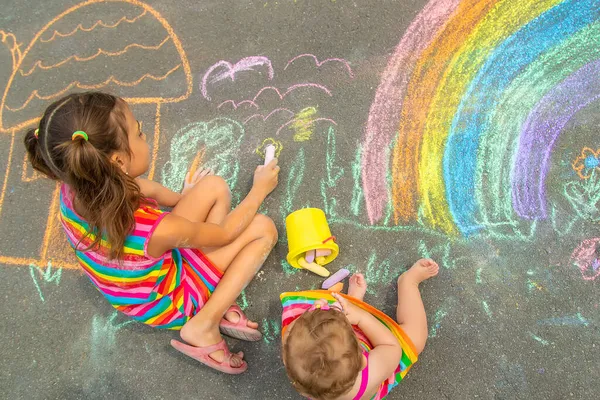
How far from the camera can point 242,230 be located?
8.02 feet

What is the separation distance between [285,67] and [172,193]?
1.12 metres

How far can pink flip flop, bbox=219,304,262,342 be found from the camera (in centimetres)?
240

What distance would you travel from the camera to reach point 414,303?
2.33 metres

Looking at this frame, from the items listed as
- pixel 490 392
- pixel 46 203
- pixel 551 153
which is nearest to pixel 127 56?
pixel 46 203

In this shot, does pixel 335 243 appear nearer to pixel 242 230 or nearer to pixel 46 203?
pixel 242 230

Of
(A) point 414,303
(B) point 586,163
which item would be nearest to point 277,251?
(A) point 414,303

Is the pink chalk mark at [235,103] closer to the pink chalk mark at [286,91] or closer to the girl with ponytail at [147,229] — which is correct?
the pink chalk mark at [286,91]

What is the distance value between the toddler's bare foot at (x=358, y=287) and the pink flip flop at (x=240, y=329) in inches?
21.9

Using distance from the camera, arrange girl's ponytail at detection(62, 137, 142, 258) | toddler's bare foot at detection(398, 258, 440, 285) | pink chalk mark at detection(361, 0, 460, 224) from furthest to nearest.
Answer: pink chalk mark at detection(361, 0, 460, 224) → toddler's bare foot at detection(398, 258, 440, 285) → girl's ponytail at detection(62, 137, 142, 258)

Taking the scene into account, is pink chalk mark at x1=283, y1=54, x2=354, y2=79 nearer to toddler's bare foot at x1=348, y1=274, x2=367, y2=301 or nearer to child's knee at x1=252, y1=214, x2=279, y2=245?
child's knee at x1=252, y1=214, x2=279, y2=245

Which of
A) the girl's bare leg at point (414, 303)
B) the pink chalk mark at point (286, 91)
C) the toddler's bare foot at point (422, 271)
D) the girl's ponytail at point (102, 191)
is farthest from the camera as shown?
the pink chalk mark at point (286, 91)

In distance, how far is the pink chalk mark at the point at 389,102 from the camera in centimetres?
261

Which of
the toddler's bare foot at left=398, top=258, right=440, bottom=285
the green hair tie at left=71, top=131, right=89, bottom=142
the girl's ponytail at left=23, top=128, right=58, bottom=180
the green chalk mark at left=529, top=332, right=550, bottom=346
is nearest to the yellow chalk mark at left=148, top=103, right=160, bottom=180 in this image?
the girl's ponytail at left=23, top=128, right=58, bottom=180

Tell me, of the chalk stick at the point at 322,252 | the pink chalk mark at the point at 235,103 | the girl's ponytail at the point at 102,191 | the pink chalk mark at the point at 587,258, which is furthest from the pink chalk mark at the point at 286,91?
the pink chalk mark at the point at 587,258
